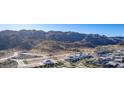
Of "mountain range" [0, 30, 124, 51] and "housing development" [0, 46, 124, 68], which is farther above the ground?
"mountain range" [0, 30, 124, 51]

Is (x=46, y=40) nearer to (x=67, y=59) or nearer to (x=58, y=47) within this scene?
(x=58, y=47)

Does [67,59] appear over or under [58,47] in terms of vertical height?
under

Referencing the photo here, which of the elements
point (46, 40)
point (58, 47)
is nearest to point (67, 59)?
point (58, 47)

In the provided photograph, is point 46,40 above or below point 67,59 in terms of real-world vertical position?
above

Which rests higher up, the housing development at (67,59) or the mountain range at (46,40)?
the mountain range at (46,40)
